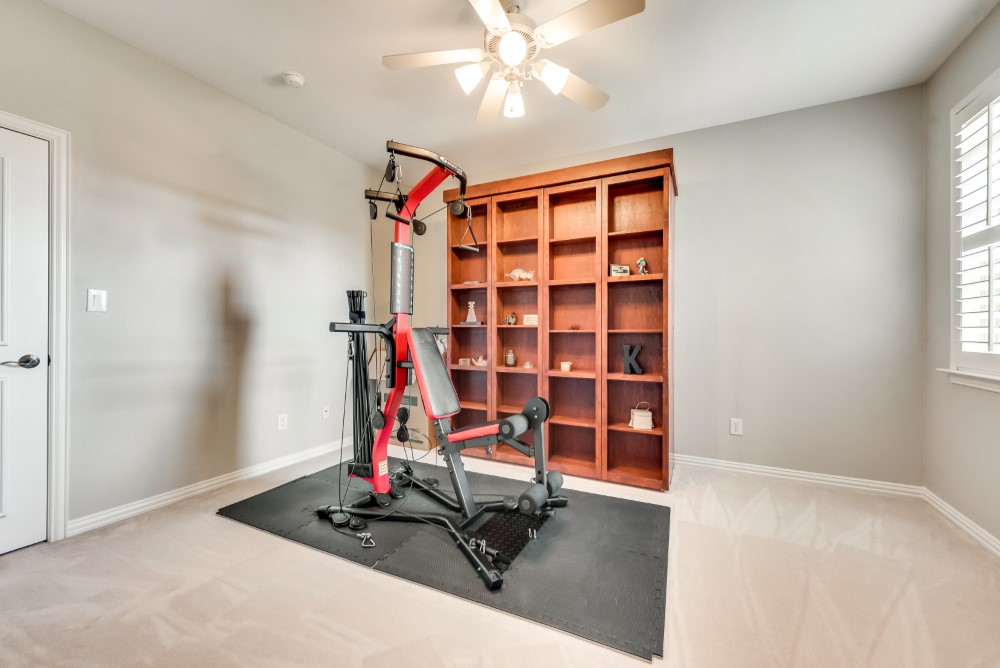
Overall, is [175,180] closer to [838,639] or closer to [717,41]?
[717,41]

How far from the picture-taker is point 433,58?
1891 mm

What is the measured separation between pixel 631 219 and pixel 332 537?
2.96 metres

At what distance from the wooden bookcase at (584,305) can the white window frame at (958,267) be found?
1.51 metres

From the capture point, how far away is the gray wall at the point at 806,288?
8.74ft

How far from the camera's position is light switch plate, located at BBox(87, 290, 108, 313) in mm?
2189

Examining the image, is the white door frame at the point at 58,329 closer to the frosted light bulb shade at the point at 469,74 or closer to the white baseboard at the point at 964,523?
the frosted light bulb shade at the point at 469,74

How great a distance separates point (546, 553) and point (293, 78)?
3.28 metres

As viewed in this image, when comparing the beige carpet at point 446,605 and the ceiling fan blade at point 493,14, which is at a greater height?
the ceiling fan blade at point 493,14

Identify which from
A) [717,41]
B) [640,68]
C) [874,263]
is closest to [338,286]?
[640,68]

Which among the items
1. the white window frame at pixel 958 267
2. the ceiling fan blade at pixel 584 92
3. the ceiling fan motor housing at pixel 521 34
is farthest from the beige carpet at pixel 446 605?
the ceiling fan motor housing at pixel 521 34

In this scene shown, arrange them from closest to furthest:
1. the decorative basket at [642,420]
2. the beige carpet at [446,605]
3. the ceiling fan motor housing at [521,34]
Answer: the beige carpet at [446,605]
the ceiling fan motor housing at [521,34]
the decorative basket at [642,420]

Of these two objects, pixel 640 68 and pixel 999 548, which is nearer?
pixel 999 548

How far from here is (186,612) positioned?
154cm

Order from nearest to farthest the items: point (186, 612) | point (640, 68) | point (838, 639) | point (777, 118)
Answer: point (838, 639)
point (186, 612)
point (640, 68)
point (777, 118)
